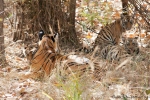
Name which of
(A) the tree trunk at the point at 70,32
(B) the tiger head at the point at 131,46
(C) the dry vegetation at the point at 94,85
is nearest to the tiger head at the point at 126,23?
(B) the tiger head at the point at 131,46

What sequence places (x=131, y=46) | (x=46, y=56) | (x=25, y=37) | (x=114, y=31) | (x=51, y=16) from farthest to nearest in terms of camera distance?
(x=114, y=31) < (x=25, y=37) < (x=51, y=16) < (x=131, y=46) < (x=46, y=56)

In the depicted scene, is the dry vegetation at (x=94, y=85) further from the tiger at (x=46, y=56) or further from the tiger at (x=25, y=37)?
the tiger at (x=25, y=37)

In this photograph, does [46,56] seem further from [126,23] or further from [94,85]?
[126,23]

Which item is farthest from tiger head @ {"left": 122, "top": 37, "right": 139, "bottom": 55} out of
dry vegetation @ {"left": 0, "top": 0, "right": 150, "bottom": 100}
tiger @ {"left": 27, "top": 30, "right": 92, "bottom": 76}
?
dry vegetation @ {"left": 0, "top": 0, "right": 150, "bottom": 100}

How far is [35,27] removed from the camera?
7.71 meters

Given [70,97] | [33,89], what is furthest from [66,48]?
[70,97]

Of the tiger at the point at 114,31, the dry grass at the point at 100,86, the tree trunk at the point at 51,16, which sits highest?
the tree trunk at the point at 51,16

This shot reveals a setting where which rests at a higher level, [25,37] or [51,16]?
[51,16]

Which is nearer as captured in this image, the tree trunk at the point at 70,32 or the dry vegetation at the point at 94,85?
the dry vegetation at the point at 94,85

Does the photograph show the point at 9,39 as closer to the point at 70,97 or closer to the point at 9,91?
the point at 9,91

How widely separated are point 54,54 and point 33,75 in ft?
1.35

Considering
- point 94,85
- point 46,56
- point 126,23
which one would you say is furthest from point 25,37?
point 94,85

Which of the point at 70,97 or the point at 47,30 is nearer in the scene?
the point at 70,97

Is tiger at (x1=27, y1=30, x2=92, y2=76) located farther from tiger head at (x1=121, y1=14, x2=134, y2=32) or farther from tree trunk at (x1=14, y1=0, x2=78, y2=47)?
tiger head at (x1=121, y1=14, x2=134, y2=32)
